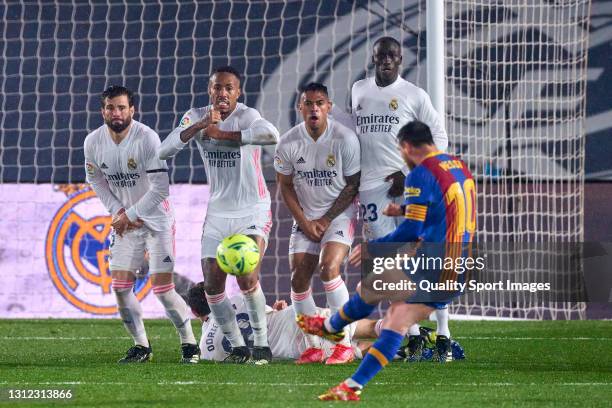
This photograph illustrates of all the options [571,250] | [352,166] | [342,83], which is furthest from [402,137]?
[342,83]

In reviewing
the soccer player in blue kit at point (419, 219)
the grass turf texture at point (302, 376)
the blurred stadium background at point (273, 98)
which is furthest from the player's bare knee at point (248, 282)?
the blurred stadium background at point (273, 98)

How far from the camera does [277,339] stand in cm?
889

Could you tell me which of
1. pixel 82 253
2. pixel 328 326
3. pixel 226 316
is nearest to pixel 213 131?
pixel 226 316

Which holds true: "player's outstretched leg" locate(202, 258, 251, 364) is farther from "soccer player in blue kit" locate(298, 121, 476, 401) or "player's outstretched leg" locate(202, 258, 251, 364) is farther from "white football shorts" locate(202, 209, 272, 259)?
"soccer player in blue kit" locate(298, 121, 476, 401)

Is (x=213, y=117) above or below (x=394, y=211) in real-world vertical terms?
above

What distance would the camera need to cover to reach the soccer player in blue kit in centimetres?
619

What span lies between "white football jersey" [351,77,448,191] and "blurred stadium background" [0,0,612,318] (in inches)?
137

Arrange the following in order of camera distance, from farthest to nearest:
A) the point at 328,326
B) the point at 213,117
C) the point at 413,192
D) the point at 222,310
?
the point at 222,310 → the point at 213,117 → the point at 328,326 → the point at 413,192

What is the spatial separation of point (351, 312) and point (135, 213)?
9.05 feet

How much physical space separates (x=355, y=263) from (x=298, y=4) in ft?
24.0

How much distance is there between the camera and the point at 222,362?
8.70m

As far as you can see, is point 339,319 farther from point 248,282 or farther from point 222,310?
point 222,310

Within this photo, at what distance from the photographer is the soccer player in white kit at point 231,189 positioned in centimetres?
843

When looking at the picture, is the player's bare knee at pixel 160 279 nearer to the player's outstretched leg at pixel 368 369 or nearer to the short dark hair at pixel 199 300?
the short dark hair at pixel 199 300
